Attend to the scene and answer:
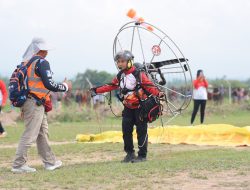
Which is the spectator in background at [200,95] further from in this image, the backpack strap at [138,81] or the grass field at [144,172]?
the backpack strap at [138,81]

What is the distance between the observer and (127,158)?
9969 millimetres

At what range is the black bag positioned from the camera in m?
9.71

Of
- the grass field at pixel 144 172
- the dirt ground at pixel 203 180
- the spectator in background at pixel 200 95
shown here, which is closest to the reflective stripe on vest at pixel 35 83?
the grass field at pixel 144 172

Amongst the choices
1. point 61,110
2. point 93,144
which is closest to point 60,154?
point 93,144

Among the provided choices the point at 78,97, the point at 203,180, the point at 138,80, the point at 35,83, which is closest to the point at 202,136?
the point at 138,80

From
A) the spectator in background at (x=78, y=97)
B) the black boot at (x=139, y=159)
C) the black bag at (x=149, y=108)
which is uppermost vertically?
the black bag at (x=149, y=108)

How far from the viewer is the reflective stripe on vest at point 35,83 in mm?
9055

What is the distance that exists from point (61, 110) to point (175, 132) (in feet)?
47.8

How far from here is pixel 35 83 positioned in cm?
909

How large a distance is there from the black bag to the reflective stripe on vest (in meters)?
1.61

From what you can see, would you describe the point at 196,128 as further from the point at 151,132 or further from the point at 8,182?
the point at 8,182

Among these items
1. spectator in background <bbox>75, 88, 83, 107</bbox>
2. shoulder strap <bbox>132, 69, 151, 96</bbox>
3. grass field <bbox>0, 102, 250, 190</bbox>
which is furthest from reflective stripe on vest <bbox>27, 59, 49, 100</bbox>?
spectator in background <bbox>75, 88, 83, 107</bbox>

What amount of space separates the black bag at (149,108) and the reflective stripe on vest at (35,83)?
1612mm

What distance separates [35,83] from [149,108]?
189 cm
